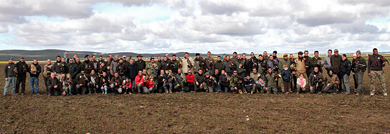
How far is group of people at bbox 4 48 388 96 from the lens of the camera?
13172 mm

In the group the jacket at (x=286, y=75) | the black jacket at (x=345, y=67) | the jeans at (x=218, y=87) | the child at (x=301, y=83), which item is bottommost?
the jeans at (x=218, y=87)

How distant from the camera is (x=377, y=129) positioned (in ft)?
23.3

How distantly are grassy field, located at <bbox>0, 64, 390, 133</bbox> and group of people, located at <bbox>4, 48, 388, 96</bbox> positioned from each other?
1.11 metres

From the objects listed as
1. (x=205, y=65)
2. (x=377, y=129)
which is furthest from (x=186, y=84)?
(x=377, y=129)

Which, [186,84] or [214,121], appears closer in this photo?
[214,121]

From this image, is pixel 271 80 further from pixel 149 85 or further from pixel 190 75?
pixel 149 85

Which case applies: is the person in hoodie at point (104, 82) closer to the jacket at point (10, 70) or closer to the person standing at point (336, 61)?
the jacket at point (10, 70)

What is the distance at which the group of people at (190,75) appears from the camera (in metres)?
13.2

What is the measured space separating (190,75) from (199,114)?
18.2ft

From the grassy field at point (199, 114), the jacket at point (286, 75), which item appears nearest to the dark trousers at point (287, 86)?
the jacket at point (286, 75)

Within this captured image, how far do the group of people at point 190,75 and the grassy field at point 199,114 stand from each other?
1.11 m

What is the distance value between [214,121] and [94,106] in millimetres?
5036

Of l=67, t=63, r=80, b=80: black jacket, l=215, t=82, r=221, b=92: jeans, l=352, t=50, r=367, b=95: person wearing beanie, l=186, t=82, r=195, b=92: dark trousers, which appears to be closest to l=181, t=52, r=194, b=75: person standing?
l=186, t=82, r=195, b=92: dark trousers

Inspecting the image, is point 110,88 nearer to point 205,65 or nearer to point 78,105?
point 78,105
